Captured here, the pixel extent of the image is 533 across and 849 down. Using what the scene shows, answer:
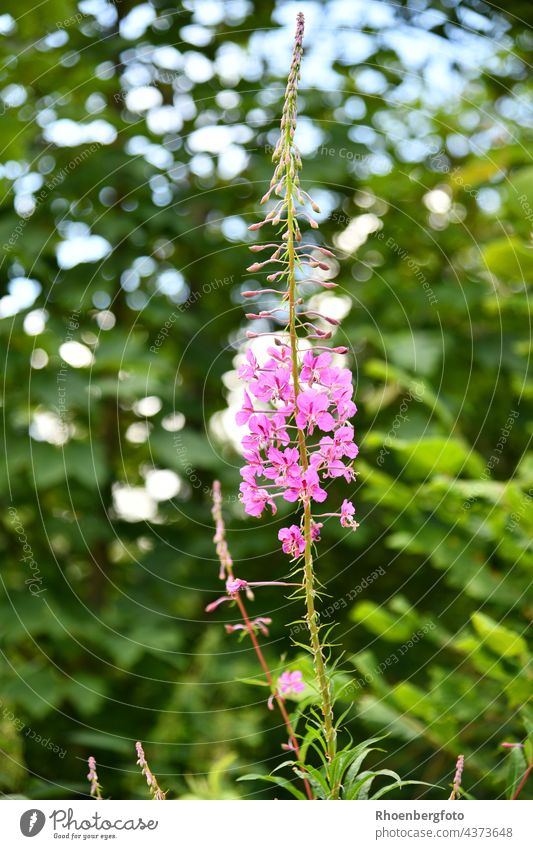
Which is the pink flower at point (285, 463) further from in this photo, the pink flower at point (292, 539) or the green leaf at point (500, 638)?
the green leaf at point (500, 638)

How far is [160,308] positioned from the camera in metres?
3.79

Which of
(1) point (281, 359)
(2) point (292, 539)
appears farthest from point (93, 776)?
(1) point (281, 359)

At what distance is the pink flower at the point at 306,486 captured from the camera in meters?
1.16

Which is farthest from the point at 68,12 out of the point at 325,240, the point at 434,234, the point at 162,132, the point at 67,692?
the point at 67,692

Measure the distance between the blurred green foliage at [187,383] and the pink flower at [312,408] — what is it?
72.7 inches

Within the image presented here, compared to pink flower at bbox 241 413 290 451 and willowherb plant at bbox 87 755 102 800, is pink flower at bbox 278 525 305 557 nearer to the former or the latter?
pink flower at bbox 241 413 290 451

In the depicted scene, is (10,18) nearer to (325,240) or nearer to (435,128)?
(325,240)

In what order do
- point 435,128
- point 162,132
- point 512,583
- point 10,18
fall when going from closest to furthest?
point 512,583 < point 10,18 < point 162,132 < point 435,128

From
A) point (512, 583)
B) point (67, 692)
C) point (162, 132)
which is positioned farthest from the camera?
point (162, 132)

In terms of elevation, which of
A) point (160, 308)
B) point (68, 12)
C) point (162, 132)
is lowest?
point (160, 308)

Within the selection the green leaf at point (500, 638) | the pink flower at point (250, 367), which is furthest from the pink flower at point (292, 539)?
the green leaf at point (500, 638)

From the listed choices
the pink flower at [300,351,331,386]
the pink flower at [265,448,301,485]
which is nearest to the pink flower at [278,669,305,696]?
the pink flower at [265,448,301,485]

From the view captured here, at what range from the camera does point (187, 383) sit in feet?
14.2

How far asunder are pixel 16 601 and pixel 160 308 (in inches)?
58.2
